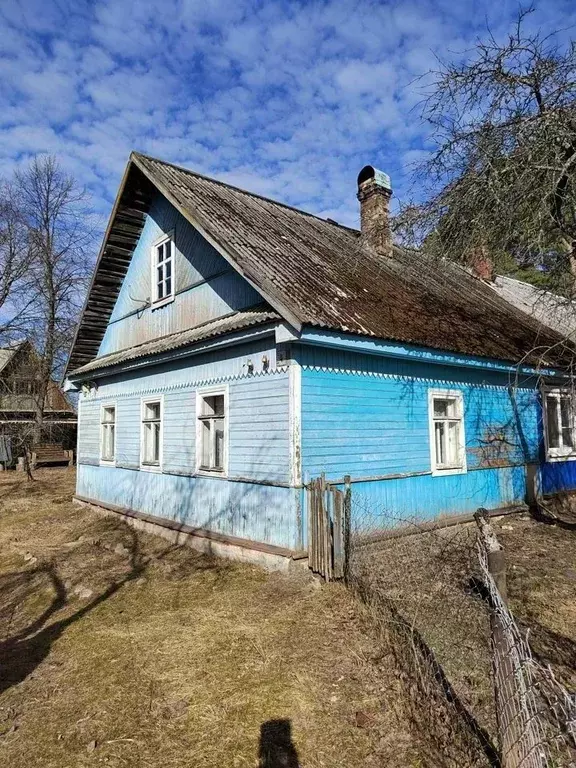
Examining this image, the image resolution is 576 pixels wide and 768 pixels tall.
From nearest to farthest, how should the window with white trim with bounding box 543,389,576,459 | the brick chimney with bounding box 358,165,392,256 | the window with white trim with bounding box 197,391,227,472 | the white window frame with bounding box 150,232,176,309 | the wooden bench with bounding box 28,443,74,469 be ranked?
the window with white trim with bounding box 197,391,227,472 < the white window frame with bounding box 150,232,176,309 < the window with white trim with bounding box 543,389,576,459 < the brick chimney with bounding box 358,165,392,256 < the wooden bench with bounding box 28,443,74,469

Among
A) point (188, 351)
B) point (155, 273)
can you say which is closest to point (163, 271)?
point (155, 273)

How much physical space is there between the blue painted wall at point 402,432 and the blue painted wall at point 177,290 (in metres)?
1.94

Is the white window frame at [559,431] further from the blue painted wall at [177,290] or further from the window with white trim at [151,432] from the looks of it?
the window with white trim at [151,432]

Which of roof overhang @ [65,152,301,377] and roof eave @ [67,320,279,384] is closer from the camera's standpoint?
roof eave @ [67,320,279,384]

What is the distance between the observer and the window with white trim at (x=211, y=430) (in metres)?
8.76

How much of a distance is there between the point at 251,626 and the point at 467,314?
26.2 feet

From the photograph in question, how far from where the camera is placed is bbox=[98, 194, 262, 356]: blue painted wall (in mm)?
8906

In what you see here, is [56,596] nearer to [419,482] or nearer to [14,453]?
[419,482]

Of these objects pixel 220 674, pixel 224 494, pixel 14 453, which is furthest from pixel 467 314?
pixel 14 453

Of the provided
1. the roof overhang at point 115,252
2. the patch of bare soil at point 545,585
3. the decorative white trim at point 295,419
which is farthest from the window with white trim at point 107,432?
the patch of bare soil at point 545,585

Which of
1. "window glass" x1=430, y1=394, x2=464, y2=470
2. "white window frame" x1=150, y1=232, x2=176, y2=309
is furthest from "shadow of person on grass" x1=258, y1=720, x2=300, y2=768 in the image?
"white window frame" x1=150, y1=232, x2=176, y2=309

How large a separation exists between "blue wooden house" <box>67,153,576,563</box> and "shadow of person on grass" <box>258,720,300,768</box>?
3.08 meters

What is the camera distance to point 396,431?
8516 millimetres

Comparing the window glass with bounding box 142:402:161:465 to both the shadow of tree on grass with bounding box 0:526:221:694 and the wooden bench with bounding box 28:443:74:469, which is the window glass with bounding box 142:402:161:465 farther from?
Answer: the wooden bench with bounding box 28:443:74:469
